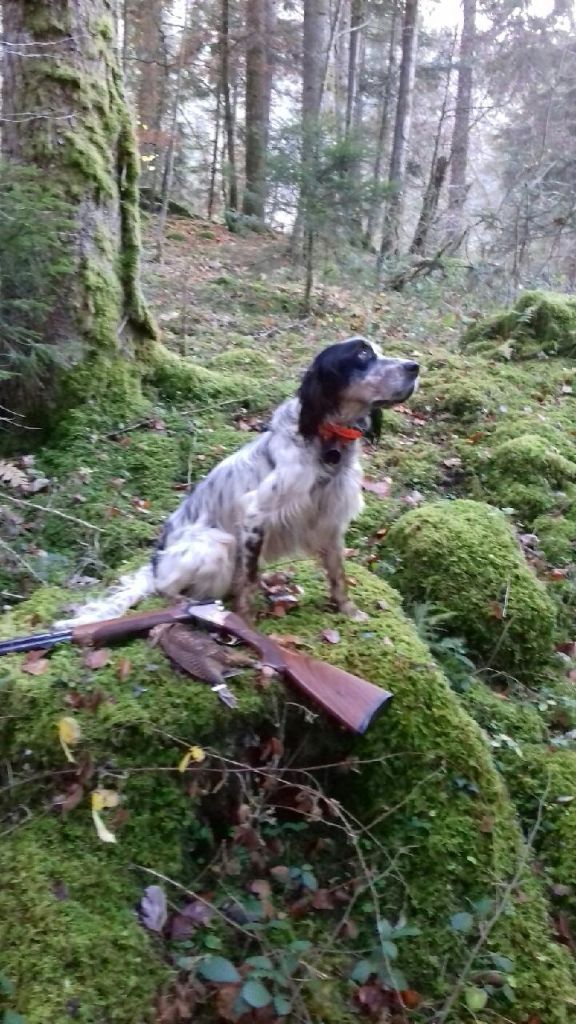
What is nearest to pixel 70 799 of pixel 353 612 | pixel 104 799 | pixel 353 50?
pixel 104 799

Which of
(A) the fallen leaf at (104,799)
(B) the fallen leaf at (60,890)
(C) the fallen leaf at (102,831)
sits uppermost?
(A) the fallen leaf at (104,799)

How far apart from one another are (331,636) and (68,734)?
1.52 metres

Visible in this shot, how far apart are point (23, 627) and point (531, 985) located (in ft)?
9.09

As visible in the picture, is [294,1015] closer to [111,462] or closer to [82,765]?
[82,765]

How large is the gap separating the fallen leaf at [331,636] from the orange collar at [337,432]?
3.40 feet

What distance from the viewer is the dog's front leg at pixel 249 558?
4438 mm

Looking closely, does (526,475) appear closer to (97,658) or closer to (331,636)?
(331,636)

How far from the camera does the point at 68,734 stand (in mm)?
3129

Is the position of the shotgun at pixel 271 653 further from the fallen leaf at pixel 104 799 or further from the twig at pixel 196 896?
the twig at pixel 196 896

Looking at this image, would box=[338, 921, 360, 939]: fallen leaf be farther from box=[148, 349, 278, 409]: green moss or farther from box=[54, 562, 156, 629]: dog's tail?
box=[148, 349, 278, 409]: green moss

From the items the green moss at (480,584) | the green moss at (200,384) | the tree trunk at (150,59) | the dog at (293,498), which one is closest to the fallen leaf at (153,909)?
the dog at (293,498)

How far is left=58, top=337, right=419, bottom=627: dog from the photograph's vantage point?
4.22 metres

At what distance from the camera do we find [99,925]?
2.82 meters

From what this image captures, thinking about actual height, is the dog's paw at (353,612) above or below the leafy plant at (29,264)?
below
